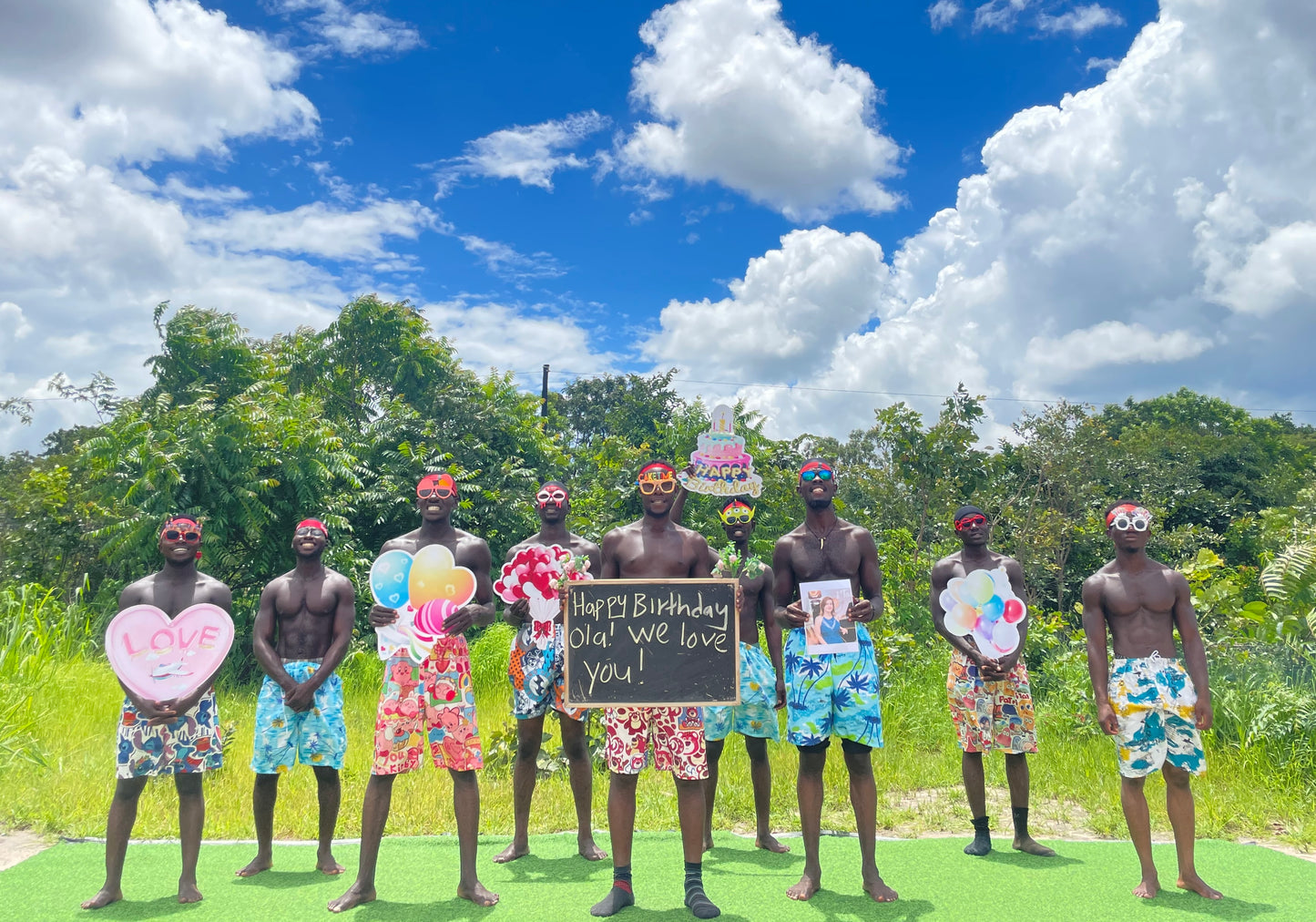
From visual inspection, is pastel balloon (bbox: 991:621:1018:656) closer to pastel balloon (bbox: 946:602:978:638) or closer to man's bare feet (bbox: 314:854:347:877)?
pastel balloon (bbox: 946:602:978:638)

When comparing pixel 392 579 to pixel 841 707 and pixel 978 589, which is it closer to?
pixel 841 707

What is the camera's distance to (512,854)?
19.1 ft

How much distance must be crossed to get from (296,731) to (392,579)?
115 cm

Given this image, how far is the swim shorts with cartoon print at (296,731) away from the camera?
17.2ft

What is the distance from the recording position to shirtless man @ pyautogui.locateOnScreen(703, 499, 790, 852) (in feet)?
18.9

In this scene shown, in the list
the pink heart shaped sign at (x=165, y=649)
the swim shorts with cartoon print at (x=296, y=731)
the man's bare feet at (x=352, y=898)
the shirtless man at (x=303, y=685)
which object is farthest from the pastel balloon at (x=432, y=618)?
the man's bare feet at (x=352, y=898)

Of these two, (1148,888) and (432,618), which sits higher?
(432,618)

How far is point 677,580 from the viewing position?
15.7 ft

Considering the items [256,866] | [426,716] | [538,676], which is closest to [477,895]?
[426,716]

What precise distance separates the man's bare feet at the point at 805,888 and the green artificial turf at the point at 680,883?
6cm

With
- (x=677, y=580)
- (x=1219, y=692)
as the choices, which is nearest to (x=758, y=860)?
(x=677, y=580)

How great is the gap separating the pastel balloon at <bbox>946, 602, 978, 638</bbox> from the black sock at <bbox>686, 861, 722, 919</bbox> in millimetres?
2402

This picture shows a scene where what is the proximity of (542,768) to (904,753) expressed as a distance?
374cm

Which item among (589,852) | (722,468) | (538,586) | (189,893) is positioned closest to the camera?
(189,893)
